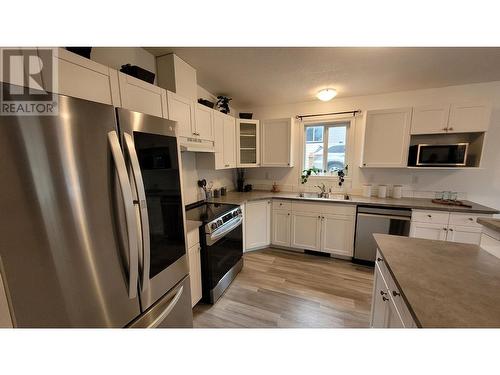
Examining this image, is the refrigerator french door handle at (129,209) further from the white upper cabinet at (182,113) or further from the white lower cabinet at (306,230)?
the white lower cabinet at (306,230)

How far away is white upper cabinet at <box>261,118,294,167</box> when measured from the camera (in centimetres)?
329

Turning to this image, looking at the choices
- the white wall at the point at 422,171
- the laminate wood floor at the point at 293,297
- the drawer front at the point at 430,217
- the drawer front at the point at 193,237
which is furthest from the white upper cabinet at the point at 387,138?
the drawer front at the point at 193,237

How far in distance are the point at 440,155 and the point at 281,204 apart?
7.32ft

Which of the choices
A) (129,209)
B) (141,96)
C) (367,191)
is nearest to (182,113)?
(141,96)

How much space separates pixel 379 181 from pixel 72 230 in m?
3.70

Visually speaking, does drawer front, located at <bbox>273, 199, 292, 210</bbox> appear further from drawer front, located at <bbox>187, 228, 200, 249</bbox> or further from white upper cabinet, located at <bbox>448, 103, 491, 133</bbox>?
white upper cabinet, located at <bbox>448, 103, 491, 133</bbox>

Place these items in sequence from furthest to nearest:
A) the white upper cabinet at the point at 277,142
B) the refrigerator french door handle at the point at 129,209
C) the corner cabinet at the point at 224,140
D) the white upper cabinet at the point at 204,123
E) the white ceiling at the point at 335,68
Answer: the white upper cabinet at the point at 277,142, the corner cabinet at the point at 224,140, the white upper cabinet at the point at 204,123, the white ceiling at the point at 335,68, the refrigerator french door handle at the point at 129,209

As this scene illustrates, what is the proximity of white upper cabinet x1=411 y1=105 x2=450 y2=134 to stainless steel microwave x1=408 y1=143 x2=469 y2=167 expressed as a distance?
21 cm

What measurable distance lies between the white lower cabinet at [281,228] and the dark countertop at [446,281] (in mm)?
1802

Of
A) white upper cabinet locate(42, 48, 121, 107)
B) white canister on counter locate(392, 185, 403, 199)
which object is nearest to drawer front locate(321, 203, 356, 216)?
white canister on counter locate(392, 185, 403, 199)

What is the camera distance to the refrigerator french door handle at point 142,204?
97cm

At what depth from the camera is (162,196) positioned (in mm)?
1240

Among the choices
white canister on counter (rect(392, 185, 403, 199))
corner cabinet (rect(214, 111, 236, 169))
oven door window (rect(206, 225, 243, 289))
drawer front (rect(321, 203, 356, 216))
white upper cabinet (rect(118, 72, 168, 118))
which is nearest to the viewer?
white upper cabinet (rect(118, 72, 168, 118))
